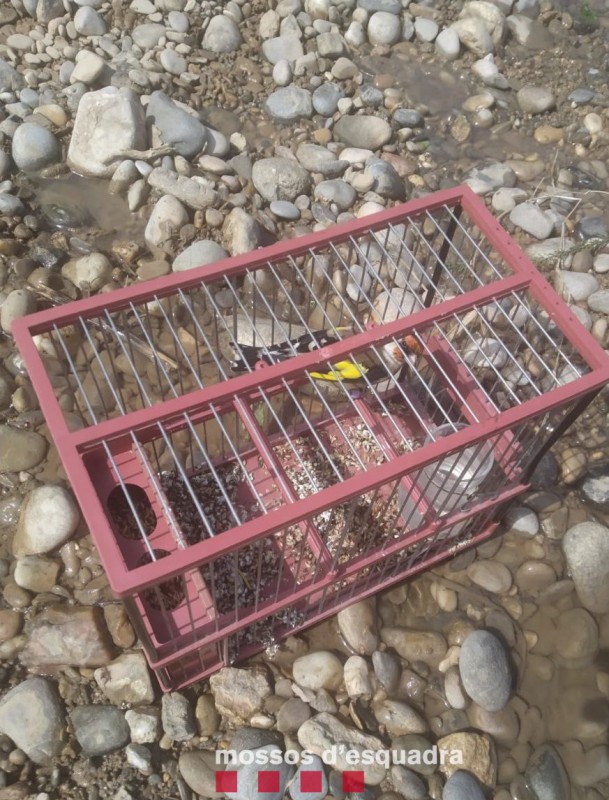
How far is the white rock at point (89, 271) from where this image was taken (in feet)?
13.7

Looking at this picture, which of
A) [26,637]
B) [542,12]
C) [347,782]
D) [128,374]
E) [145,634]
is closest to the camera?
[145,634]

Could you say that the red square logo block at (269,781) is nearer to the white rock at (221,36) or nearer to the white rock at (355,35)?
the white rock at (221,36)

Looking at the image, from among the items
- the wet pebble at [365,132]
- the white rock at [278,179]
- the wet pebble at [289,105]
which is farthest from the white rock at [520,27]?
the white rock at [278,179]

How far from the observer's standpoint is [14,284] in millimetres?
4109

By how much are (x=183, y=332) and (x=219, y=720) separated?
6.51 ft

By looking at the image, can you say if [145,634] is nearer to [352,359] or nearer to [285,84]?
[352,359]

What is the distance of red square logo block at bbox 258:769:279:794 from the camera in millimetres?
2857

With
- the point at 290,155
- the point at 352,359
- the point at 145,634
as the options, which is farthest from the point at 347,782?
the point at 290,155

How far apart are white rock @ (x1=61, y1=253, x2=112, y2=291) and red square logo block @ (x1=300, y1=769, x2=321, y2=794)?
8.98 feet

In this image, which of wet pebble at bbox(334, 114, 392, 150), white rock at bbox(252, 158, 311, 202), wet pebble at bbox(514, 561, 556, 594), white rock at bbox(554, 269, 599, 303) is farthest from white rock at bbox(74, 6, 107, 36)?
wet pebble at bbox(514, 561, 556, 594)

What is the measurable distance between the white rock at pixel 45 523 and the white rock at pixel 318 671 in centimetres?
120

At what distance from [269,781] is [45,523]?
4.81 ft

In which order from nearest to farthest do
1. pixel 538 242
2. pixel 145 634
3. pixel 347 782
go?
pixel 145 634
pixel 347 782
pixel 538 242

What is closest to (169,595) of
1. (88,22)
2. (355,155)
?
(355,155)
